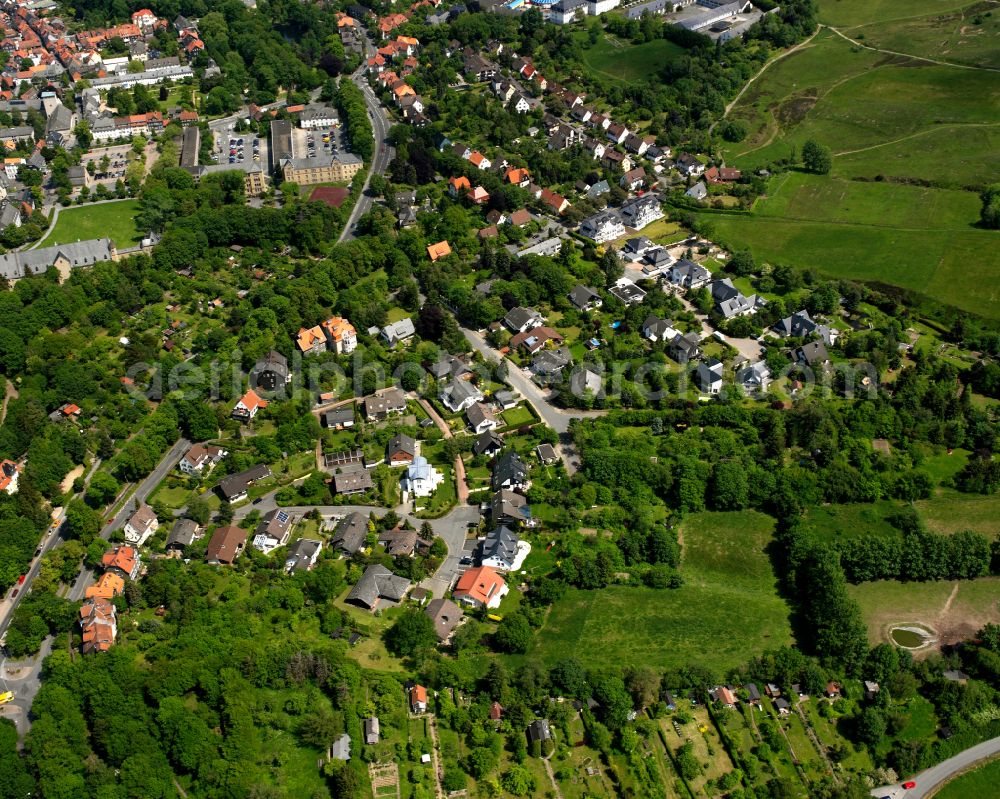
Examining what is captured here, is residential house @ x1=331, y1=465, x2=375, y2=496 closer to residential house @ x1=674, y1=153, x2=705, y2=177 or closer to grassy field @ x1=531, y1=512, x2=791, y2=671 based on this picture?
grassy field @ x1=531, y1=512, x2=791, y2=671

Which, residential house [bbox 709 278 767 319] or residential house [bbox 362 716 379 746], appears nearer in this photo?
residential house [bbox 362 716 379 746]

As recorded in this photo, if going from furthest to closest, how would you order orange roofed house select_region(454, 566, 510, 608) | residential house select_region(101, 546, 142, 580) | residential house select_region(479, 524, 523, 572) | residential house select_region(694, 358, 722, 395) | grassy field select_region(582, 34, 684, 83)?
grassy field select_region(582, 34, 684, 83) → residential house select_region(694, 358, 722, 395) → residential house select_region(101, 546, 142, 580) → residential house select_region(479, 524, 523, 572) → orange roofed house select_region(454, 566, 510, 608)

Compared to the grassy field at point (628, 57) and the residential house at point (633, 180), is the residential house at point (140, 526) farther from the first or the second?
the grassy field at point (628, 57)

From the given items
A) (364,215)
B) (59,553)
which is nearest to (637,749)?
(59,553)

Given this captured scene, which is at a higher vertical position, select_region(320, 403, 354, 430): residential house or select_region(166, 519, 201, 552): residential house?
select_region(320, 403, 354, 430): residential house

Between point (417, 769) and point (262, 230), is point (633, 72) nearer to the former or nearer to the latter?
point (262, 230)

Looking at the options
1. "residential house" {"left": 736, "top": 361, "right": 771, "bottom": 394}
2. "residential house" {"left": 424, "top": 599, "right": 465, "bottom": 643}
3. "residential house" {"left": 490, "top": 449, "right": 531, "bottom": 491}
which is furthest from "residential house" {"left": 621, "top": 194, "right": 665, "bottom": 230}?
"residential house" {"left": 424, "top": 599, "right": 465, "bottom": 643}

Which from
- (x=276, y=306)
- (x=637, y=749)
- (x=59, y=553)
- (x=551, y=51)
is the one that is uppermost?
(x=551, y=51)
